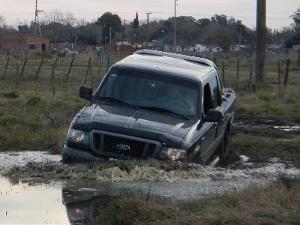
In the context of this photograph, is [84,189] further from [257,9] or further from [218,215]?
[257,9]

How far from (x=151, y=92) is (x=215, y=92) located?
198 cm

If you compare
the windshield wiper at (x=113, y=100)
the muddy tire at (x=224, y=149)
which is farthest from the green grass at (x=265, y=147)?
the windshield wiper at (x=113, y=100)

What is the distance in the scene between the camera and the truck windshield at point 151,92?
1089cm

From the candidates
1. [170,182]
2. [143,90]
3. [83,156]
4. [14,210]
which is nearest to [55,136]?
[143,90]

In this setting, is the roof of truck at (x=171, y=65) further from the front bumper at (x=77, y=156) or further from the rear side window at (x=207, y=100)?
the front bumper at (x=77, y=156)

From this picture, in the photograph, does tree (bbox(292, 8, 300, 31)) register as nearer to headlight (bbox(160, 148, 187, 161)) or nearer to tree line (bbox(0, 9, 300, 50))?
tree line (bbox(0, 9, 300, 50))

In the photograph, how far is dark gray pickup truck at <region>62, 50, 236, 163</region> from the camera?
9.74m

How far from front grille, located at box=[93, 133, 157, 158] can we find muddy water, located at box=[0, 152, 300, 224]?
0.95 ft

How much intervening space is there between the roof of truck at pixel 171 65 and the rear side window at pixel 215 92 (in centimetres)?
17

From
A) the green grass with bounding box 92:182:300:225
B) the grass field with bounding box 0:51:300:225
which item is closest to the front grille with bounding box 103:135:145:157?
the grass field with bounding box 0:51:300:225

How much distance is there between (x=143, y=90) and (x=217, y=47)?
243ft

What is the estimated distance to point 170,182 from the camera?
360 inches

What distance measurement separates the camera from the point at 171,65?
12102 millimetres

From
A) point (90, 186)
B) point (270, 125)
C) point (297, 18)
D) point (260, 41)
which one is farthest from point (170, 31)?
point (90, 186)
